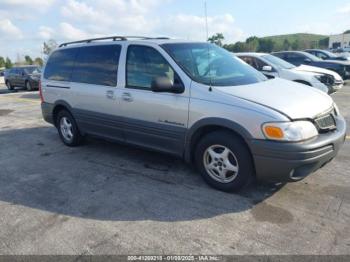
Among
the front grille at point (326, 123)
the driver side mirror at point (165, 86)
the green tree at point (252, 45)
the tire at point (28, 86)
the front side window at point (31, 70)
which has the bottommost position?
the tire at point (28, 86)

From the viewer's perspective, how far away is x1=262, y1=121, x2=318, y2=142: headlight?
3355 millimetres

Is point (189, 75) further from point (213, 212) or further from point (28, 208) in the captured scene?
point (28, 208)

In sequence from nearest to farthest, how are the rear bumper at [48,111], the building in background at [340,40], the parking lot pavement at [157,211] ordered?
the parking lot pavement at [157,211] → the rear bumper at [48,111] → the building in background at [340,40]

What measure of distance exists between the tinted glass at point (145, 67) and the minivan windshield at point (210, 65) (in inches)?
6.3

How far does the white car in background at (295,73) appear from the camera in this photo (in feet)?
31.1

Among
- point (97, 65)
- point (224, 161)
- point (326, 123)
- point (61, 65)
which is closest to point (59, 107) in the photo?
point (61, 65)

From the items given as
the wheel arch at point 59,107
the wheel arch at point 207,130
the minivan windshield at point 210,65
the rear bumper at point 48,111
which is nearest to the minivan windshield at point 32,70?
the rear bumper at point 48,111

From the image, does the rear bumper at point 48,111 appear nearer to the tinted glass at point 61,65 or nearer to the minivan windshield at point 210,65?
the tinted glass at point 61,65

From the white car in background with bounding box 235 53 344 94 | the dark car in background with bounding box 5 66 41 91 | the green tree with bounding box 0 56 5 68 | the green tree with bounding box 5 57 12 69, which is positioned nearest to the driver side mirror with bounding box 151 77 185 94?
the white car in background with bounding box 235 53 344 94

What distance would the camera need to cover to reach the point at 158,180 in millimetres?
4414

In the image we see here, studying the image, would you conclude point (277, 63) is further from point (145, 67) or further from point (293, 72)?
point (145, 67)

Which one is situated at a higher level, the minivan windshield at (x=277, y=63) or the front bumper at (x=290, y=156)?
the minivan windshield at (x=277, y=63)

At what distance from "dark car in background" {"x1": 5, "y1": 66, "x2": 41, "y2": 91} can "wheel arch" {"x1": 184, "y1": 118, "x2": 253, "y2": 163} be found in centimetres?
1597

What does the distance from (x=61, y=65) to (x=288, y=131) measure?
4367mm
